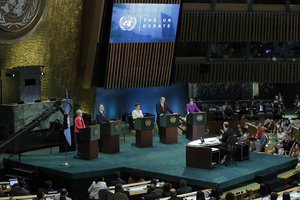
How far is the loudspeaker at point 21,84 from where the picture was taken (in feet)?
57.2

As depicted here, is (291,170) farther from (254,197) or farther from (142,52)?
(142,52)

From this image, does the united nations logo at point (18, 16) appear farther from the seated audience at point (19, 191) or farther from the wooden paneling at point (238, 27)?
the wooden paneling at point (238, 27)

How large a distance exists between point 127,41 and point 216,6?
17.7 feet

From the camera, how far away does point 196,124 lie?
18.8 metres

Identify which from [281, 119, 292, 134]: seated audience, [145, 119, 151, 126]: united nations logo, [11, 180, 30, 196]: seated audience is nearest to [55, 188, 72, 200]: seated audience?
[11, 180, 30, 196]: seated audience

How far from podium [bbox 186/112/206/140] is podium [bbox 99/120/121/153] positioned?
2584 mm

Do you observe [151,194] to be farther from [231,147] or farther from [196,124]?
[196,124]

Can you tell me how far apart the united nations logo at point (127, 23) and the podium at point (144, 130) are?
139 inches

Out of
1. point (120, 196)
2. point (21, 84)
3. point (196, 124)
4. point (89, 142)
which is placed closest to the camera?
point (120, 196)

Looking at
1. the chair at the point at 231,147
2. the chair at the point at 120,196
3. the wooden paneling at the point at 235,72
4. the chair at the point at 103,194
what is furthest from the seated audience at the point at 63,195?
the wooden paneling at the point at 235,72

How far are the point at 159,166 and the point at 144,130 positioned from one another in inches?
96.1

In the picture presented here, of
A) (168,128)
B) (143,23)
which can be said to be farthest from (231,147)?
(143,23)

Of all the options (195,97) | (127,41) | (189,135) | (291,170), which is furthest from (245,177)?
(195,97)

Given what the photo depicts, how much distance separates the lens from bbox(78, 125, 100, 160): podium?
15961 mm
